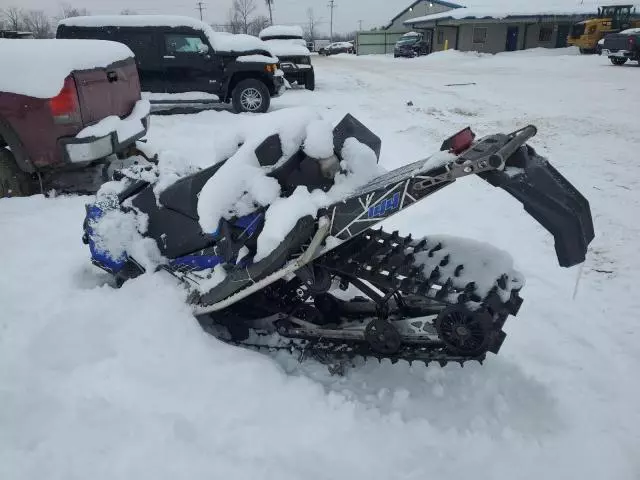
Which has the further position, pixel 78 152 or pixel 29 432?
pixel 78 152

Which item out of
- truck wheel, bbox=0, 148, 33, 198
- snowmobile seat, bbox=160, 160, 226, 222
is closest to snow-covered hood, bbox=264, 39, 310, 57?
truck wheel, bbox=0, 148, 33, 198

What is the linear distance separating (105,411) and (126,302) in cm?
92

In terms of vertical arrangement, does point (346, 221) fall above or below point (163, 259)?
above

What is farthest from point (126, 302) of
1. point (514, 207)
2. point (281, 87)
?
point (281, 87)

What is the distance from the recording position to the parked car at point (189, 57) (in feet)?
36.3

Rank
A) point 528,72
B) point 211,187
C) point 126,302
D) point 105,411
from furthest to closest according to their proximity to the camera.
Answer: point 528,72, point 126,302, point 211,187, point 105,411

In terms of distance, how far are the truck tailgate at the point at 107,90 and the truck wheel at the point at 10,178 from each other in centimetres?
99

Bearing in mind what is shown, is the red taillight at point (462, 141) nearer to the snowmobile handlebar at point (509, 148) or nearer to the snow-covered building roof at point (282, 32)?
the snowmobile handlebar at point (509, 148)

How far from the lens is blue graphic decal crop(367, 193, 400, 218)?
7.77ft

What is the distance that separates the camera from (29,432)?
2.34 meters

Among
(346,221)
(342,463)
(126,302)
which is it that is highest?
(346,221)

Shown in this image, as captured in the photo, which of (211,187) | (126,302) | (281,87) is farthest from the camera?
(281,87)

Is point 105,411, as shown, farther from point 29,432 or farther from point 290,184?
point 290,184

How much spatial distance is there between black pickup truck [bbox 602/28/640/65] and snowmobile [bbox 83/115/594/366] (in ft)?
77.5
